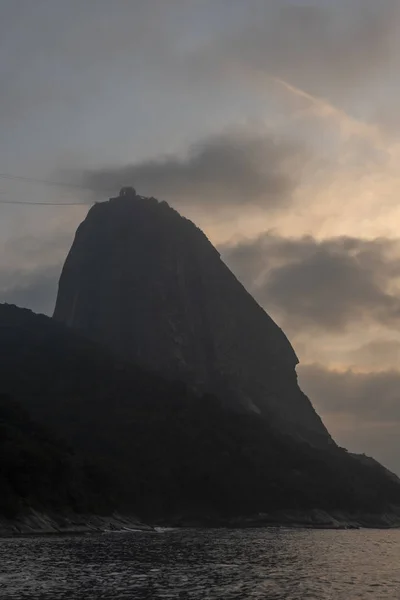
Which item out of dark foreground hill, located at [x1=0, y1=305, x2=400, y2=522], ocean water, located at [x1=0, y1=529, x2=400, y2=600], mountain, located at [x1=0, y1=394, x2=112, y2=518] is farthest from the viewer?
dark foreground hill, located at [x1=0, y1=305, x2=400, y2=522]

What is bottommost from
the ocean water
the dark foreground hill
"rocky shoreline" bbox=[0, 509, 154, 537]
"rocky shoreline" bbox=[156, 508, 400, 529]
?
the ocean water

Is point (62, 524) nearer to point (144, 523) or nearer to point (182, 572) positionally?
point (144, 523)

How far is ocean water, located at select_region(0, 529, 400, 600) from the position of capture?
143 ft

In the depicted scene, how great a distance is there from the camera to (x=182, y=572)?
55344 mm

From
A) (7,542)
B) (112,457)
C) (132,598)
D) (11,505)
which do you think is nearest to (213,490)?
(112,457)

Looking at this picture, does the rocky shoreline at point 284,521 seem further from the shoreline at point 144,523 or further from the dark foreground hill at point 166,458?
the dark foreground hill at point 166,458

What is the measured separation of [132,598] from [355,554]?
51757 mm

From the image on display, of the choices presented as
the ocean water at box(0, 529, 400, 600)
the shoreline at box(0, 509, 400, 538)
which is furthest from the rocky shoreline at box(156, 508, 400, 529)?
the ocean water at box(0, 529, 400, 600)

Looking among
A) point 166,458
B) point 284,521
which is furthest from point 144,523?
point 284,521

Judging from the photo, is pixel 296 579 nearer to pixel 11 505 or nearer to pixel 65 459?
pixel 11 505

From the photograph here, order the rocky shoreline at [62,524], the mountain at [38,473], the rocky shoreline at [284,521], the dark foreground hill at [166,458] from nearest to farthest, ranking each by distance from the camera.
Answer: the rocky shoreline at [62,524]
the mountain at [38,473]
the rocky shoreline at [284,521]
the dark foreground hill at [166,458]

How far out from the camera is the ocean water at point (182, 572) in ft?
143

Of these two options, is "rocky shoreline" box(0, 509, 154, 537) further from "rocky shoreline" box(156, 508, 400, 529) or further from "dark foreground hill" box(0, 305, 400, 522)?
"rocky shoreline" box(156, 508, 400, 529)

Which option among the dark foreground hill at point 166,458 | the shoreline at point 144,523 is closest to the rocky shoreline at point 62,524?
the shoreline at point 144,523
